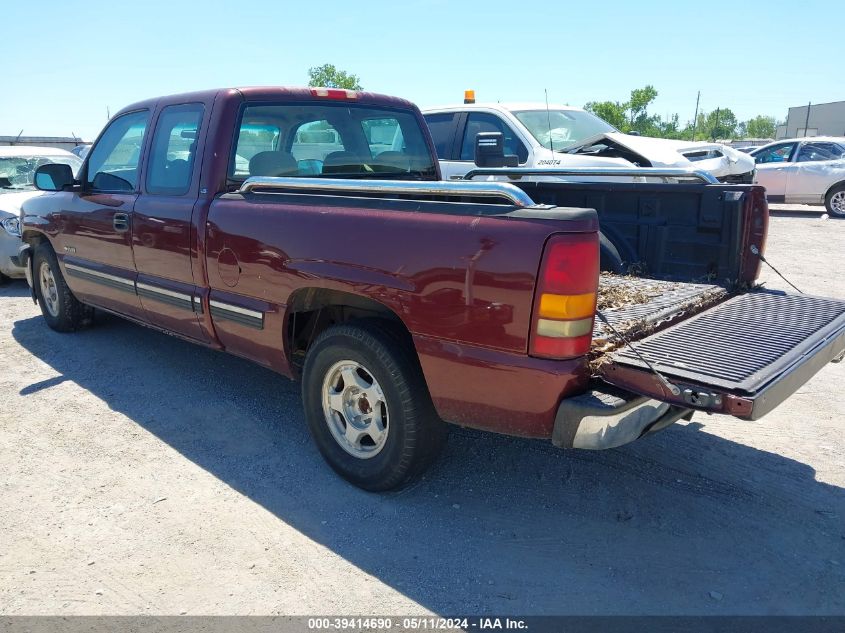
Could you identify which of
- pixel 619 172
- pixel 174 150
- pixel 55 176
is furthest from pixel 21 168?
pixel 619 172

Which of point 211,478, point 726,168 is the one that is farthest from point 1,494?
point 726,168

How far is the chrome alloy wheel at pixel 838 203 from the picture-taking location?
14.5 meters

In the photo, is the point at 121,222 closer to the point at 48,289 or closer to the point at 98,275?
the point at 98,275

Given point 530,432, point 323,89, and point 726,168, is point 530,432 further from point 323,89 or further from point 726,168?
point 726,168

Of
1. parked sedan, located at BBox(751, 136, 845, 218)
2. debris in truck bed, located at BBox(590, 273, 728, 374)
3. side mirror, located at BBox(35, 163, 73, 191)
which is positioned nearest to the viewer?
debris in truck bed, located at BBox(590, 273, 728, 374)

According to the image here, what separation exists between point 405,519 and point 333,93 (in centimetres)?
284

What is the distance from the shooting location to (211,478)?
3.65 metres

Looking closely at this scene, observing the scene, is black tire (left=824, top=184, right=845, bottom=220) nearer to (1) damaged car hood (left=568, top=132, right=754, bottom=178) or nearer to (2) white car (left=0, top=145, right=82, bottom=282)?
(1) damaged car hood (left=568, top=132, right=754, bottom=178)

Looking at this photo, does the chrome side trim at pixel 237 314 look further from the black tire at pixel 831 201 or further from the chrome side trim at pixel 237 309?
the black tire at pixel 831 201

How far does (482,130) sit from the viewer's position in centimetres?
845

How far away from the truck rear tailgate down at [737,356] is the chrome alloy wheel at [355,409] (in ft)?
3.76

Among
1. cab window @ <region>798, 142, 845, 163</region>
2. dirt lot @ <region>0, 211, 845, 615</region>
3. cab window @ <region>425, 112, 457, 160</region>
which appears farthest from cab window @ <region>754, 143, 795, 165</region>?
dirt lot @ <region>0, 211, 845, 615</region>

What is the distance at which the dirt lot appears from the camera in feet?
8.95

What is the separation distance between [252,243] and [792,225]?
41.5ft
